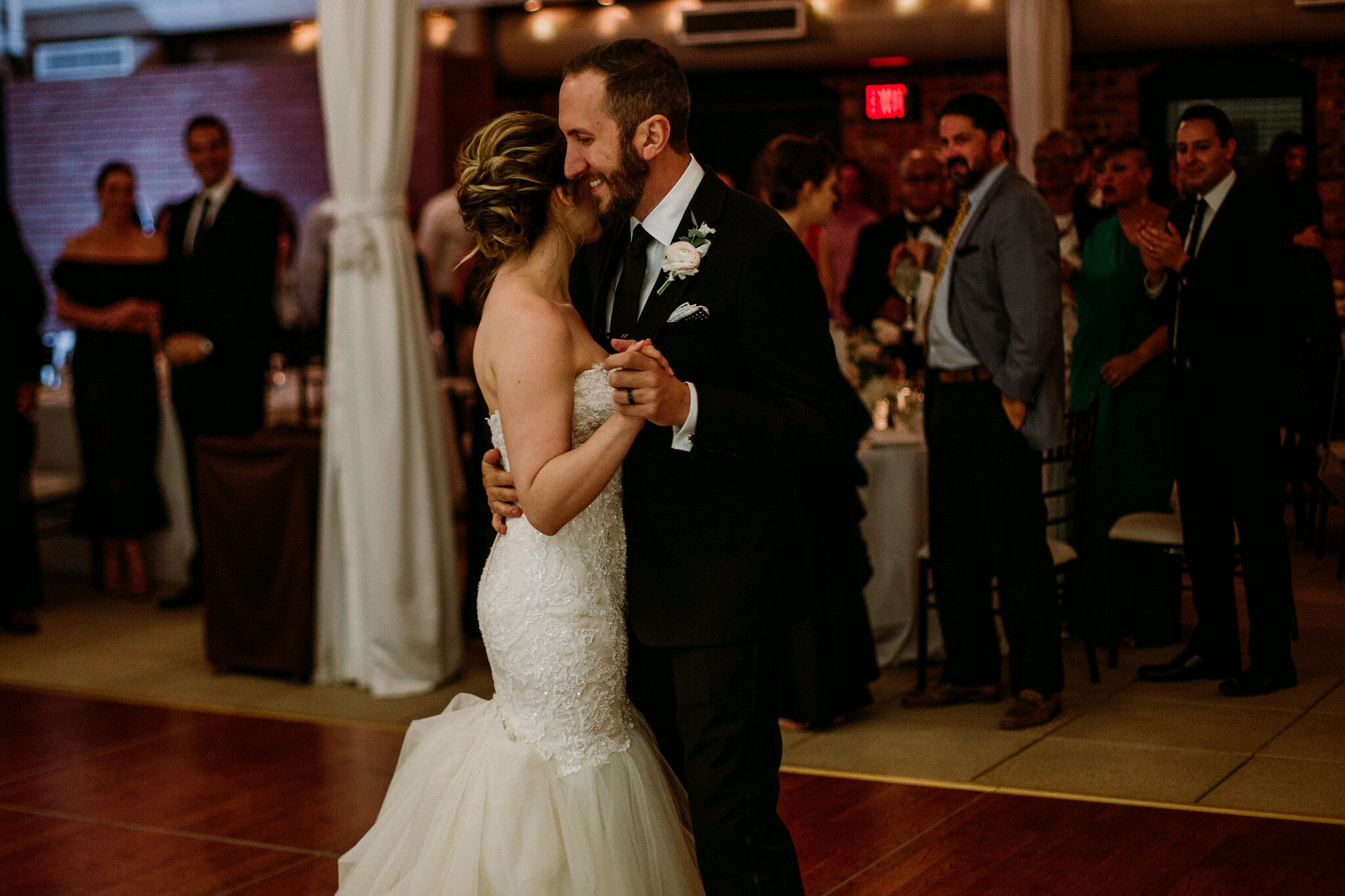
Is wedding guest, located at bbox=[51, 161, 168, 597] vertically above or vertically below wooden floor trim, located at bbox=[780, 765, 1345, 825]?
above

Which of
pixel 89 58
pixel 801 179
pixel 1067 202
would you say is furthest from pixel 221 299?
pixel 89 58

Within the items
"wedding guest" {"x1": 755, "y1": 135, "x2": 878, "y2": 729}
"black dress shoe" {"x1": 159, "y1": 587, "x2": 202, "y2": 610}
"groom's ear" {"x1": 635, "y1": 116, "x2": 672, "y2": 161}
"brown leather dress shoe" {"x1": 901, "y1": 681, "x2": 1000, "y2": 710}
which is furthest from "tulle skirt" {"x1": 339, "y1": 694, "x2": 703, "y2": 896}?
"black dress shoe" {"x1": 159, "y1": 587, "x2": 202, "y2": 610}

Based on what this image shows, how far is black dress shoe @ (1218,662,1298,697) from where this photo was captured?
4164 mm

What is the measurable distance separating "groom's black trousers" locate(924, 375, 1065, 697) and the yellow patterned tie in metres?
0.15

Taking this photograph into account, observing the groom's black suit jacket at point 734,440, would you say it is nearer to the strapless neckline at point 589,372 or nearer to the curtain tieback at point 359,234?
the strapless neckline at point 589,372

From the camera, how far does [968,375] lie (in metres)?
4.06

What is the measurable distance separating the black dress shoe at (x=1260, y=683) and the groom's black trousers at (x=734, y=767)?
253 cm

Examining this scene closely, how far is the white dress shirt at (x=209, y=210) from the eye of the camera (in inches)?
219

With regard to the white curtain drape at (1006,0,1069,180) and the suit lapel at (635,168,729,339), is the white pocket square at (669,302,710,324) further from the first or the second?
the white curtain drape at (1006,0,1069,180)

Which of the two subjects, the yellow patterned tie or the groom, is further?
the yellow patterned tie

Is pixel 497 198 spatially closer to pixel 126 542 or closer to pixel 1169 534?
pixel 1169 534

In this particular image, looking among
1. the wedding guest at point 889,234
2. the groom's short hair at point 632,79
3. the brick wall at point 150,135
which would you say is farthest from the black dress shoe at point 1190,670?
the brick wall at point 150,135

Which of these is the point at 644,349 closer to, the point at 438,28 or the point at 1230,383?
the point at 1230,383

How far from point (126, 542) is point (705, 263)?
4.83 metres
